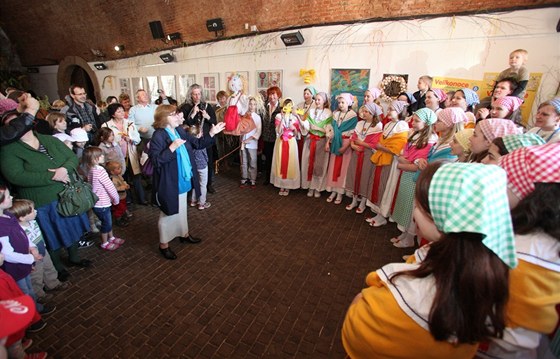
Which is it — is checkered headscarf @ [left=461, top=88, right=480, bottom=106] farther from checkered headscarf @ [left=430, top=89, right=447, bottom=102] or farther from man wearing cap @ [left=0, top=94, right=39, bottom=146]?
man wearing cap @ [left=0, top=94, right=39, bottom=146]

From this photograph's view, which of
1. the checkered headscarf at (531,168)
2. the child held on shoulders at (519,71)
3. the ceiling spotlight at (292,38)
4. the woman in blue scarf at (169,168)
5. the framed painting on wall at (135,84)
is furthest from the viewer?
the framed painting on wall at (135,84)

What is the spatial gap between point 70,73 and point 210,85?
873 cm

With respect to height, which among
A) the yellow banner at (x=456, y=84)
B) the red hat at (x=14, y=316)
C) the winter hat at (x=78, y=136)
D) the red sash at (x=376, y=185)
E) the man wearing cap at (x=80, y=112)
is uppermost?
the yellow banner at (x=456, y=84)

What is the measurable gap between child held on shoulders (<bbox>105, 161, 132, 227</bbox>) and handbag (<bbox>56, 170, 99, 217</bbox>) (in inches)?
39.6

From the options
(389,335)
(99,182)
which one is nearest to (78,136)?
(99,182)

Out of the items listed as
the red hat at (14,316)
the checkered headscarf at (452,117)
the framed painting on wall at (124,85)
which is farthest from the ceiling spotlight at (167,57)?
the red hat at (14,316)

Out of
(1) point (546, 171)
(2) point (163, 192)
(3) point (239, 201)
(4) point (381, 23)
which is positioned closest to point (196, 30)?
(4) point (381, 23)

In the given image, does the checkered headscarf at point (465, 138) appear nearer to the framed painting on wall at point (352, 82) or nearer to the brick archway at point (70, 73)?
the framed painting on wall at point (352, 82)

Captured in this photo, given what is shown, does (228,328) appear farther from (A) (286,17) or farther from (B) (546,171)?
(A) (286,17)

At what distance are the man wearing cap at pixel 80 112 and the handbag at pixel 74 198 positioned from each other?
2006mm

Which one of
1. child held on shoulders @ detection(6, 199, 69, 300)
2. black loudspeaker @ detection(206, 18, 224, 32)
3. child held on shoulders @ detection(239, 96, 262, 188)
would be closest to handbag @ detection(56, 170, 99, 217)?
child held on shoulders @ detection(6, 199, 69, 300)

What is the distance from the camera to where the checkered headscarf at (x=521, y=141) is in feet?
5.59

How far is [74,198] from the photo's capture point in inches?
110

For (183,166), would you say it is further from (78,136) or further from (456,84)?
(456,84)
